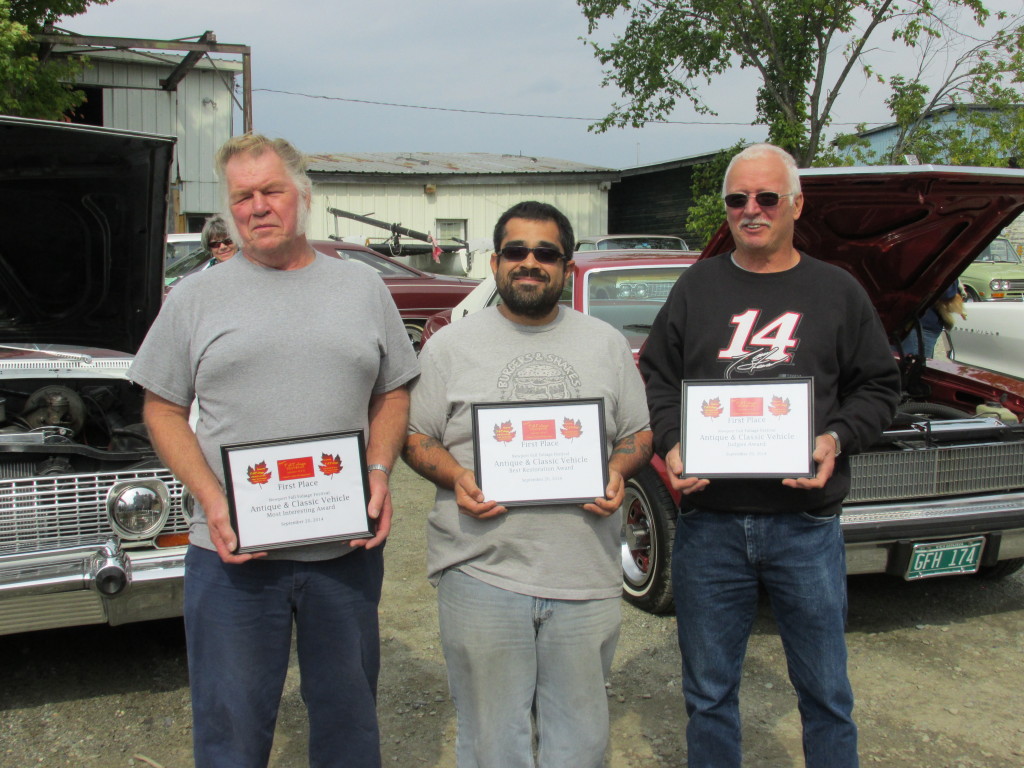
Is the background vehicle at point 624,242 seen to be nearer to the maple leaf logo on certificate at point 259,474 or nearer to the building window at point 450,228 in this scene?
the building window at point 450,228

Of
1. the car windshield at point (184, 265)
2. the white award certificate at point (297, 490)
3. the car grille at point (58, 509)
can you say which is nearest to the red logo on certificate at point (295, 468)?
the white award certificate at point (297, 490)

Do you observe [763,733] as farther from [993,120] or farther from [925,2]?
[925,2]

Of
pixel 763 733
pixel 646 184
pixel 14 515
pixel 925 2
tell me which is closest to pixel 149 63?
pixel 646 184

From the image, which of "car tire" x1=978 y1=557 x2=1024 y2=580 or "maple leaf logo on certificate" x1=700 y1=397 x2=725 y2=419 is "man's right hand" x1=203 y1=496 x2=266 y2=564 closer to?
"maple leaf logo on certificate" x1=700 y1=397 x2=725 y2=419

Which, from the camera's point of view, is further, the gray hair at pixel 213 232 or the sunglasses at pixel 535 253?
the gray hair at pixel 213 232

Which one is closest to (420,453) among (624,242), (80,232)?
(80,232)

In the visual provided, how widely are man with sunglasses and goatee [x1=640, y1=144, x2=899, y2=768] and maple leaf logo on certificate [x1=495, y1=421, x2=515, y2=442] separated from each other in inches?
19.2

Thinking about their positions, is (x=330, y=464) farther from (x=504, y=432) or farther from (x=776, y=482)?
(x=776, y=482)

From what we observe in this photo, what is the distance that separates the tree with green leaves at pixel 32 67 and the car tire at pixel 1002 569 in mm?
11979

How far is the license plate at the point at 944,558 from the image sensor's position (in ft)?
12.7

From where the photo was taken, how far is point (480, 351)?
2.29 metres

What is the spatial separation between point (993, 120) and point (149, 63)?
631 inches

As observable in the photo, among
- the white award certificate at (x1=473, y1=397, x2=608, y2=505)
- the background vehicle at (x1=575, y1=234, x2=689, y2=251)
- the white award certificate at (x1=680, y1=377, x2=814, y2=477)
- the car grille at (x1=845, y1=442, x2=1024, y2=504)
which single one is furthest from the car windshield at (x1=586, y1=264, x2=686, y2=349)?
the background vehicle at (x1=575, y1=234, x2=689, y2=251)

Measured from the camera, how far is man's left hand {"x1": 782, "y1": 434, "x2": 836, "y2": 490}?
231 centimetres
